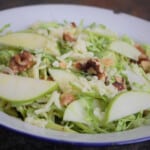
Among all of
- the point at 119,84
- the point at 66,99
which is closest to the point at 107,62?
the point at 119,84

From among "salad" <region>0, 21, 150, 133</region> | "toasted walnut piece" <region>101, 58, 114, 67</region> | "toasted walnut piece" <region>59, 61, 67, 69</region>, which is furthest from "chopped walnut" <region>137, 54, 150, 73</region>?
"toasted walnut piece" <region>59, 61, 67, 69</region>

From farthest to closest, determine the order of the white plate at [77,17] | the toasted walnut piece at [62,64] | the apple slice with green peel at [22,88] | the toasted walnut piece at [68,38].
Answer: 1. the white plate at [77,17]
2. the toasted walnut piece at [68,38]
3. the toasted walnut piece at [62,64]
4. the apple slice with green peel at [22,88]

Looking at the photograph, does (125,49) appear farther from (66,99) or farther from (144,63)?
(66,99)

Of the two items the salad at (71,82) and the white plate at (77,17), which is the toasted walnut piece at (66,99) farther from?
the white plate at (77,17)

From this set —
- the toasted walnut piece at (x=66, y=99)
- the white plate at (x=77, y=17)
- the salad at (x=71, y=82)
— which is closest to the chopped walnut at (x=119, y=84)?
the salad at (x=71, y=82)

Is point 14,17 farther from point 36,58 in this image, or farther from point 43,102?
point 43,102

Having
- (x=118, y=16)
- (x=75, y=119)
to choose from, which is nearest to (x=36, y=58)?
(x=75, y=119)
